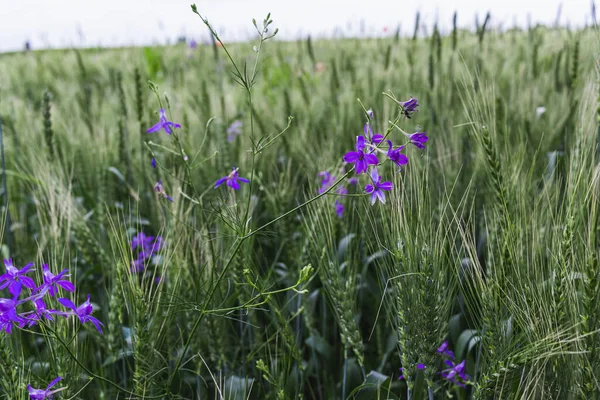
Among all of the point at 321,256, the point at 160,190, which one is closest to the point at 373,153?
the point at 321,256

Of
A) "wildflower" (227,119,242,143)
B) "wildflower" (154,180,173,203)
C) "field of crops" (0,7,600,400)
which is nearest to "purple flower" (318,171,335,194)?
"field of crops" (0,7,600,400)

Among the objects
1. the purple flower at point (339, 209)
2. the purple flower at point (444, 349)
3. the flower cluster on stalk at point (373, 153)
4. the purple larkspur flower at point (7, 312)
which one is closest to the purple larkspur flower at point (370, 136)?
the flower cluster on stalk at point (373, 153)

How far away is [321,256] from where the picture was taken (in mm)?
1108

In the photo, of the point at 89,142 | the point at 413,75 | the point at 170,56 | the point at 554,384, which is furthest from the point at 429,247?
the point at 170,56

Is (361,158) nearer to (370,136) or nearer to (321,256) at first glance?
(370,136)

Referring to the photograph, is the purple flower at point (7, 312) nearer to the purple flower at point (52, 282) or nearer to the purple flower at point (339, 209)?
the purple flower at point (52, 282)

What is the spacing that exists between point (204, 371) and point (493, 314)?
0.73 m

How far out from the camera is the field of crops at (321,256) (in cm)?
94

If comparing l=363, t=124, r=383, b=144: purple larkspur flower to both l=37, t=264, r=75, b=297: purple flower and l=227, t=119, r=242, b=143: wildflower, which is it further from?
l=227, t=119, r=242, b=143: wildflower

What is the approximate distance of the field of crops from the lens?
3.09ft

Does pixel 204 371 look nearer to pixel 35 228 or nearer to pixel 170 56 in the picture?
pixel 35 228

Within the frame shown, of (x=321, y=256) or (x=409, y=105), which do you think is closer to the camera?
(x=409, y=105)

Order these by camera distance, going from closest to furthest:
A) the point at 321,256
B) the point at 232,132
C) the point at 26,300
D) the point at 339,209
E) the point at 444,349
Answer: the point at 26,300, the point at 321,256, the point at 444,349, the point at 339,209, the point at 232,132

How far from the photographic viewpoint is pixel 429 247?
0.96 m
